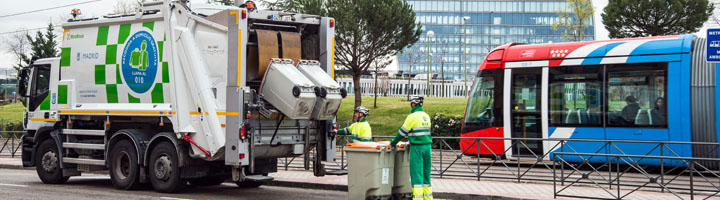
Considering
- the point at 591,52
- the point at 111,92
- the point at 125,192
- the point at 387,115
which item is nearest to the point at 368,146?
the point at 125,192

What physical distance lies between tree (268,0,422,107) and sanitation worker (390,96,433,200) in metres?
20.8

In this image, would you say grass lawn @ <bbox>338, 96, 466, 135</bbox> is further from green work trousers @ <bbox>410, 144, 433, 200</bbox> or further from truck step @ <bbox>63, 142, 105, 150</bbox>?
green work trousers @ <bbox>410, 144, 433, 200</bbox>

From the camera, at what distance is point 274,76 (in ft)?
35.9

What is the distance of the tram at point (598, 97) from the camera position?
1545cm

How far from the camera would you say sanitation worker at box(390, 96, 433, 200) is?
10062 millimetres

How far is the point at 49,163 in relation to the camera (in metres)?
14.0

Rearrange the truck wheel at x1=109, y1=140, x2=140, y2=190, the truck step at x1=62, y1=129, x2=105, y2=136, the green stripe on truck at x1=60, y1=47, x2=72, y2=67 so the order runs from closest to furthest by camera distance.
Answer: the truck wheel at x1=109, y1=140, x2=140, y2=190
the truck step at x1=62, y1=129, x2=105, y2=136
the green stripe on truck at x1=60, y1=47, x2=72, y2=67

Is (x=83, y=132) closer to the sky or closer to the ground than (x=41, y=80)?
closer to the ground

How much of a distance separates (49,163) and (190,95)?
4.29 m

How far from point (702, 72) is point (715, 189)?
4.57 m

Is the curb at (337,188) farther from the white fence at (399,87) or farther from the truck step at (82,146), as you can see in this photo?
the white fence at (399,87)

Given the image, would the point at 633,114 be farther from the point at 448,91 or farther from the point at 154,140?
the point at 448,91


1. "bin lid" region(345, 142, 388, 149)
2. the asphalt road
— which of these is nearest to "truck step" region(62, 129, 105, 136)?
the asphalt road

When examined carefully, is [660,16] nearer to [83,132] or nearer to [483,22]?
[83,132]
